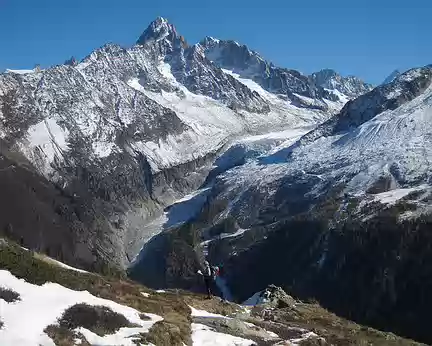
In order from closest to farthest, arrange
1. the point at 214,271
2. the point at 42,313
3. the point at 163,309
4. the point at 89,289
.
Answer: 1. the point at 42,313
2. the point at 89,289
3. the point at 163,309
4. the point at 214,271

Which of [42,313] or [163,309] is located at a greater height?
[163,309]

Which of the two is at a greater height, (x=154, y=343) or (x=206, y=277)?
(x=206, y=277)

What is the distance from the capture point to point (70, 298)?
3600cm

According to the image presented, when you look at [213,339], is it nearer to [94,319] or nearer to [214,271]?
[94,319]

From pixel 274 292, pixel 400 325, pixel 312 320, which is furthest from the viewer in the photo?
pixel 400 325

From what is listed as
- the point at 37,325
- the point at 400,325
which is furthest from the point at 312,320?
the point at 400,325

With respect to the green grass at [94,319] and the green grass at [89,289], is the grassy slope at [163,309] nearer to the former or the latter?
the green grass at [89,289]

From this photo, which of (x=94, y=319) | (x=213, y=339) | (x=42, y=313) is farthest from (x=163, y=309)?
(x=42, y=313)

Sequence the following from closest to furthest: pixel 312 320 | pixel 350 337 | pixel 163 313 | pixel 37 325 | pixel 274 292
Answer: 1. pixel 37 325
2. pixel 163 313
3. pixel 350 337
4. pixel 312 320
5. pixel 274 292

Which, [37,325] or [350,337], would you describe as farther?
[350,337]

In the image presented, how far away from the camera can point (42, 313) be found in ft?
107

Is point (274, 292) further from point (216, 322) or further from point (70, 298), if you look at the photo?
point (70, 298)

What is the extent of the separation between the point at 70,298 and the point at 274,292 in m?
37.6

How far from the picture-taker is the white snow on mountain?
29.9m
